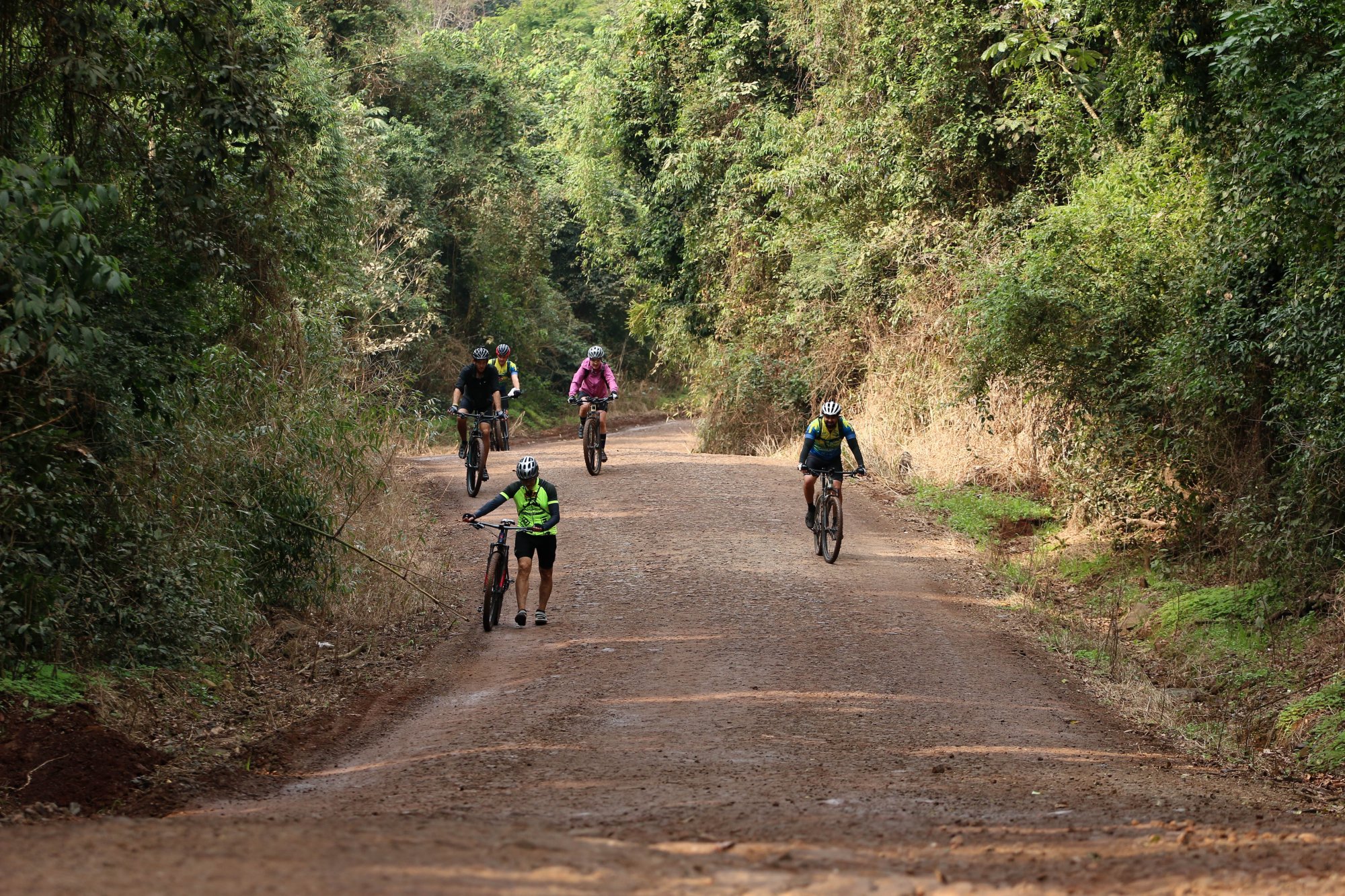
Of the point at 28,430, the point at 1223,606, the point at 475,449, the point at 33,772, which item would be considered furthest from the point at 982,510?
the point at 33,772

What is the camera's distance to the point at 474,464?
59.9 ft

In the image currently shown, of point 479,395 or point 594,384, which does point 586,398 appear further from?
point 479,395

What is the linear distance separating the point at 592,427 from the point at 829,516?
5728 mm

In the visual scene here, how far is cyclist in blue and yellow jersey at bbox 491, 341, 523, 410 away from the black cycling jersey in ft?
0.74

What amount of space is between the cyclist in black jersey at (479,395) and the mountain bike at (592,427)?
1427mm

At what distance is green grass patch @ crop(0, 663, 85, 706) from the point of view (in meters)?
7.88

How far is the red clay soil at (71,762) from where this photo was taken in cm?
705

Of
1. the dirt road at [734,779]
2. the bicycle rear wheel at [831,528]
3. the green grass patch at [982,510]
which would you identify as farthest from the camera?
the green grass patch at [982,510]

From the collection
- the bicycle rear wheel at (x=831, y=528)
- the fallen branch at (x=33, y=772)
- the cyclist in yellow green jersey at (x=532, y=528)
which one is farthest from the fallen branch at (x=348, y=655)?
the bicycle rear wheel at (x=831, y=528)

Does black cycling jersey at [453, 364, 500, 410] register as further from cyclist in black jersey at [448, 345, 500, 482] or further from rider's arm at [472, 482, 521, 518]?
rider's arm at [472, 482, 521, 518]

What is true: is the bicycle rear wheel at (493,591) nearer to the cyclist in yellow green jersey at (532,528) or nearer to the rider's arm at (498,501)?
the cyclist in yellow green jersey at (532,528)

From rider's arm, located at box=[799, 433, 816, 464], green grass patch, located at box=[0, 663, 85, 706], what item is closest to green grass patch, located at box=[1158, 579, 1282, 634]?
rider's arm, located at box=[799, 433, 816, 464]

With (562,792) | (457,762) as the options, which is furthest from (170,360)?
(562,792)

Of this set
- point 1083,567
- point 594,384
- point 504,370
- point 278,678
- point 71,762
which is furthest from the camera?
point 594,384
